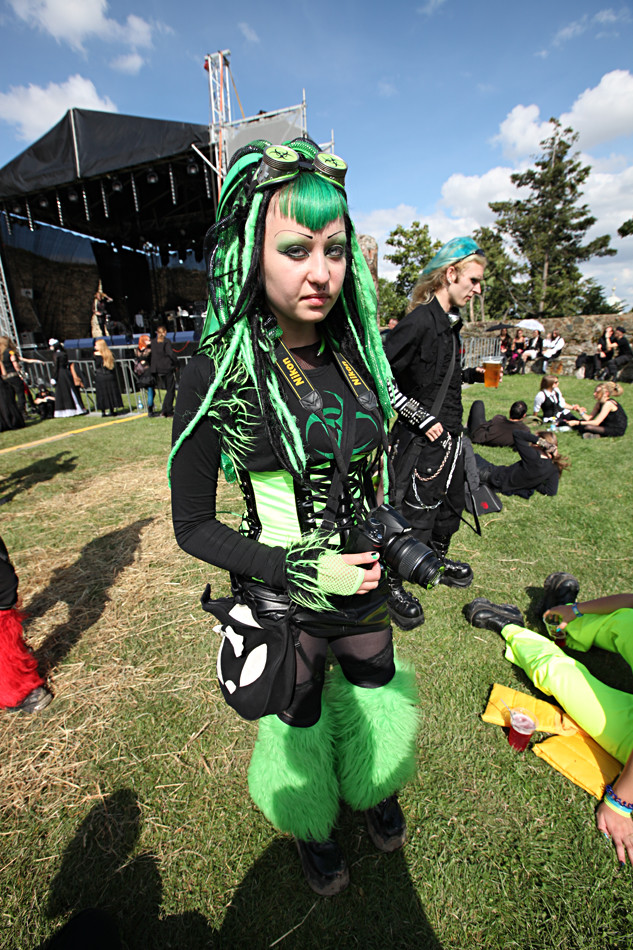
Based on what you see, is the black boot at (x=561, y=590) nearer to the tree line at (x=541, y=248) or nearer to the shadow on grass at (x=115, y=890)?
the shadow on grass at (x=115, y=890)

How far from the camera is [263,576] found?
53.6 inches

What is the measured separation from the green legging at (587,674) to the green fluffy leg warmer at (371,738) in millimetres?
1105

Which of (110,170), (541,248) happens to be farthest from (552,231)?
(110,170)

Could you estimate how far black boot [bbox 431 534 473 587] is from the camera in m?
3.74

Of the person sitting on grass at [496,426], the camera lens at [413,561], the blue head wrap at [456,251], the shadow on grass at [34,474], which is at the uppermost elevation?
the blue head wrap at [456,251]

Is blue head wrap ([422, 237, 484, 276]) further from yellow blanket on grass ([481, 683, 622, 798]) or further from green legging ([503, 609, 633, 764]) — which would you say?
yellow blanket on grass ([481, 683, 622, 798])

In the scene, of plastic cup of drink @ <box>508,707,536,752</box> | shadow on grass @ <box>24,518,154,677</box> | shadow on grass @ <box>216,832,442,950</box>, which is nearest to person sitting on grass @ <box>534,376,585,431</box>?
plastic cup of drink @ <box>508,707,536,752</box>

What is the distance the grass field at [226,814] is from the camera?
1.70 metres

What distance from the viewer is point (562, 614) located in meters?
2.92

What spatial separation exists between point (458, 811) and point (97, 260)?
2914cm

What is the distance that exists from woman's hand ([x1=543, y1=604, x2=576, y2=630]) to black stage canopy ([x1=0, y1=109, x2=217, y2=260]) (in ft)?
51.3

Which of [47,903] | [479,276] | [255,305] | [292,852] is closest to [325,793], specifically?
[292,852]

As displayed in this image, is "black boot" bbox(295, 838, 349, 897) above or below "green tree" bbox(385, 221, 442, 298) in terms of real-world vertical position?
below

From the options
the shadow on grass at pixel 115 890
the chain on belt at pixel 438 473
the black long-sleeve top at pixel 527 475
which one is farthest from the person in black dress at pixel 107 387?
the shadow on grass at pixel 115 890
